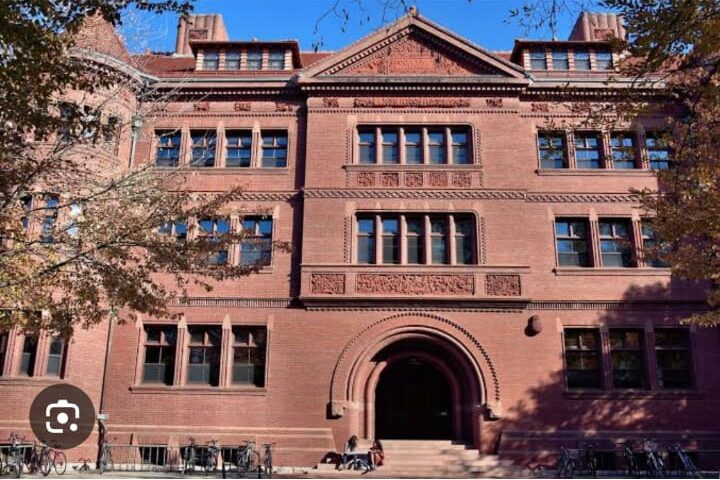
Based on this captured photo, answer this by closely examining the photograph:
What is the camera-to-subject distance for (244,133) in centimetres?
2212

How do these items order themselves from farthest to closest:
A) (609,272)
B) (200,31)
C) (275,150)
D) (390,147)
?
(200,31)
(275,150)
(390,147)
(609,272)

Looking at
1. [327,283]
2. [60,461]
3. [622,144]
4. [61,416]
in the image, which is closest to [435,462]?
[327,283]

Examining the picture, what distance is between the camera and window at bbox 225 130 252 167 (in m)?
21.8

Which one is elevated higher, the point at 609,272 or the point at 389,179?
the point at 389,179

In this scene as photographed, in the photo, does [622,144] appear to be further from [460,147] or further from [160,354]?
[160,354]

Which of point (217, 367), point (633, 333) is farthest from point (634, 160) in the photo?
point (217, 367)

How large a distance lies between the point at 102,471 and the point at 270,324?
6.10 m

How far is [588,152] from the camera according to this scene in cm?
2164

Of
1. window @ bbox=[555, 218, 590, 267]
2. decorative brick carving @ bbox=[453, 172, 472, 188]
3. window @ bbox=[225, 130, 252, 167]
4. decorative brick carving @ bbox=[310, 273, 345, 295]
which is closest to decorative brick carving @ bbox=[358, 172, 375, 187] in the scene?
decorative brick carving @ bbox=[453, 172, 472, 188]

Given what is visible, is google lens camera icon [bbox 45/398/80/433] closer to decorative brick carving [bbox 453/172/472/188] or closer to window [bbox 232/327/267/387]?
window [bbox 232/327/267/387]

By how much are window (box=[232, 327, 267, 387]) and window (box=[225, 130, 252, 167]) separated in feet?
18.9

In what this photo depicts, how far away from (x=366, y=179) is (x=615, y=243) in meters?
8.35

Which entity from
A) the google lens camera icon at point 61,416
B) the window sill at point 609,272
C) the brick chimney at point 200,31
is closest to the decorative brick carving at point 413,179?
the window sill at point 609,272

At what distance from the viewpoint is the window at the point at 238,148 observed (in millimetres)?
21828
